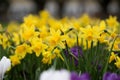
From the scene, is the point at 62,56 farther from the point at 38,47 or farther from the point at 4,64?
the point at 4,64

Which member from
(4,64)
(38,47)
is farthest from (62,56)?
(4,64)

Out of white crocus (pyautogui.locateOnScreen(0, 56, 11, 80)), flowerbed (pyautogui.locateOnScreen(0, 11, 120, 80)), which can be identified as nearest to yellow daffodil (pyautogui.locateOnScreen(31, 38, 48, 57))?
flowerbed (pyautogui.locateOnScreen(0, 11, 120, 80))

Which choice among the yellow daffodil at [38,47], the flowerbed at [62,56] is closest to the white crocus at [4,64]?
the flowerbed at [62,56]

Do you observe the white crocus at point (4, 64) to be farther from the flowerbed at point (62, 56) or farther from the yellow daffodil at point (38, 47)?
the yellow daffodil at point (38, 47)

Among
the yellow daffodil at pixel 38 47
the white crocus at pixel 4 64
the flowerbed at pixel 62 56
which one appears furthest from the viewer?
the yellow daffodil at pixel 38 47

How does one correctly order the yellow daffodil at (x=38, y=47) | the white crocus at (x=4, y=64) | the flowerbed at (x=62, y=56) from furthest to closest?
the yellow daffodil at (x=38, y=47)
the flowerbed at (x=62, y=56)
the white crocus at (x=4, y=64)

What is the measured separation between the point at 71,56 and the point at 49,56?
5.6 inches

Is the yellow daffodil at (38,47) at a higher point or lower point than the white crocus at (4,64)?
higher

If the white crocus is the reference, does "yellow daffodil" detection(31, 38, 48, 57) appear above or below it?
above

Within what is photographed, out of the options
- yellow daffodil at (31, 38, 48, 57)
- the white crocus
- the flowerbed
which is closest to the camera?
the white crocus

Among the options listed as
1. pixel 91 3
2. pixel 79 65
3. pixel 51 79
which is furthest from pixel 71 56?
pixel 91 3

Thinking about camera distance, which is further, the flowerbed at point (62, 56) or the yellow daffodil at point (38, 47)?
the yellow daffodil at point (38, 47)

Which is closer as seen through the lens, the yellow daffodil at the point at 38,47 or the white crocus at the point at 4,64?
the white crocus at the point at 4,64

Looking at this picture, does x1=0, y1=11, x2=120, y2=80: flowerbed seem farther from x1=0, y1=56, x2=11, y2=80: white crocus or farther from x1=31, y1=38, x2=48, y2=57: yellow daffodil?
x1=0, y1=56, x2=11, y2=80: white crocus
